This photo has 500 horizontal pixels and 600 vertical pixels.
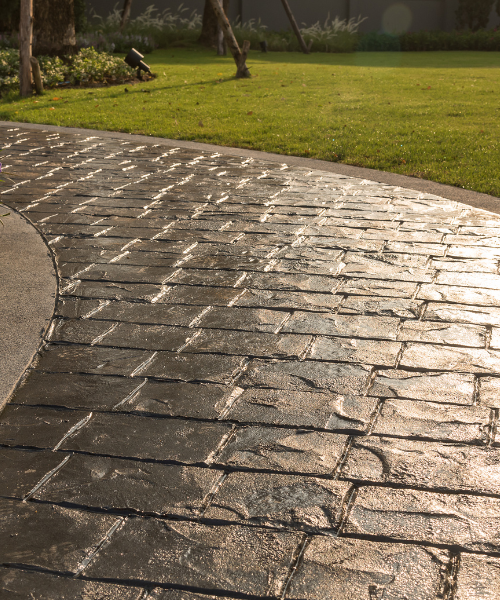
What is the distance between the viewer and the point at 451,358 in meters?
3.37

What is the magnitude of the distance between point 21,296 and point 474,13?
103 feet

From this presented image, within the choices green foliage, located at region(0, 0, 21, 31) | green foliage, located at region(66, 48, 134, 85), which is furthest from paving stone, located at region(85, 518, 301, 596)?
green foliage, located at region(0, 0, 21, 31)

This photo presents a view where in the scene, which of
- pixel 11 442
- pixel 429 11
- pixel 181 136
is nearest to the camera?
pixel 11 442

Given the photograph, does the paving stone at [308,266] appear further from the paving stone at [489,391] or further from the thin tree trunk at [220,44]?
the thin tree trunk at [220,44]

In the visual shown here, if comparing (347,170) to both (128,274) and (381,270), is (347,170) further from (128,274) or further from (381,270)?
(128,274)

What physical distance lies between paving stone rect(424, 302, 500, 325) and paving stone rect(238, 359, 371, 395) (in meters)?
0.82

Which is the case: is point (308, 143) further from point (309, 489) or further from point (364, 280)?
point (309, 489)

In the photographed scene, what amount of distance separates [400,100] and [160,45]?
1591cm

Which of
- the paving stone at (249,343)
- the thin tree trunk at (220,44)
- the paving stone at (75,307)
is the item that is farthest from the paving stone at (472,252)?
the thin tree trunk at (220,44)

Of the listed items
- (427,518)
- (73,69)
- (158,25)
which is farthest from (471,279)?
(158,25)

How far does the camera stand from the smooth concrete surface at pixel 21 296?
10.9 feet

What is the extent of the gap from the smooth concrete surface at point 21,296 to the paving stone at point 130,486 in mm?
685

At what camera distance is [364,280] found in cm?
441

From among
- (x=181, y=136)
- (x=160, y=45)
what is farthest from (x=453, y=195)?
(x=160, y=45)
